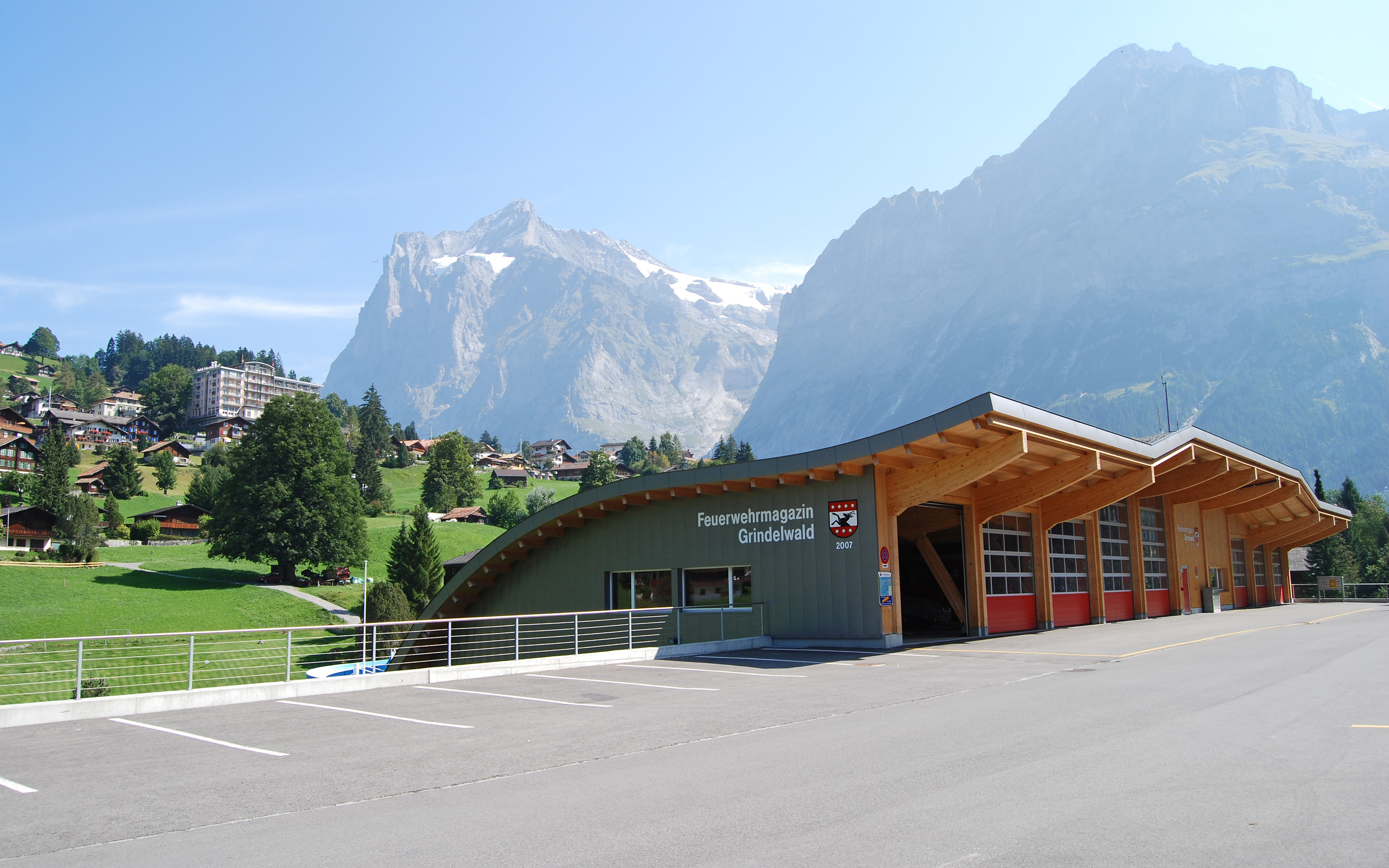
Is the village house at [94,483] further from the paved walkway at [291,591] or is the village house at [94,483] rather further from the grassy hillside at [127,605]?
the grassy hillside at [127,605]

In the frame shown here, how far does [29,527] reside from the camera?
7512 cm

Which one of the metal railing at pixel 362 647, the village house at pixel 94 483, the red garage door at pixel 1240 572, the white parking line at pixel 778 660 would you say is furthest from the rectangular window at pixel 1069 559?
the village house at pixel 94 483

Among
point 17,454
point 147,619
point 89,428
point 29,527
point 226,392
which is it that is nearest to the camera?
point 147,619

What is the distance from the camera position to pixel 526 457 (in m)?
193

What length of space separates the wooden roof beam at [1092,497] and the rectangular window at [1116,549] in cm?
433

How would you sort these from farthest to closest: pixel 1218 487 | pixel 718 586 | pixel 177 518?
pixel 177 518, pixel 1218 487, pixel 718 586

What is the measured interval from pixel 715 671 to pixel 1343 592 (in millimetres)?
53516

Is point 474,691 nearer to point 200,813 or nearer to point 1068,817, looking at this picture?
point 200,813

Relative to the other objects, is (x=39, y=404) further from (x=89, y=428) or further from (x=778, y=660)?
(x=778, y=660)

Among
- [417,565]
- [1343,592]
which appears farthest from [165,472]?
[1343,592]

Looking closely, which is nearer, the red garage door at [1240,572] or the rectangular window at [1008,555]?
the rectangular window at [1008,555]

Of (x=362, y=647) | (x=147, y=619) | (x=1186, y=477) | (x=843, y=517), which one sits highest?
(x=1186, y=477)

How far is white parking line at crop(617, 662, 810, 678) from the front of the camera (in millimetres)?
14516

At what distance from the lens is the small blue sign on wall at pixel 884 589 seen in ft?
64.6
